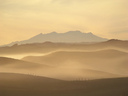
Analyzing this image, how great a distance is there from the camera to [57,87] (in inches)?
801

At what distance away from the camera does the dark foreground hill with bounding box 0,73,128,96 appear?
17.9m

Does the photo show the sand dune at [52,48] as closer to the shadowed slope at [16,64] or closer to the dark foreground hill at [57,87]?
the shadowed slope at [16,64]

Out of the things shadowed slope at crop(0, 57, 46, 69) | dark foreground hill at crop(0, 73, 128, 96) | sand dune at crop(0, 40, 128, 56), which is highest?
sand dune at crop(0, 40, 128, 56)

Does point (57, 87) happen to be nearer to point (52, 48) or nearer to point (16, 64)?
point (16, 64)

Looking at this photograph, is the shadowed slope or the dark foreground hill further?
the shadowed slope

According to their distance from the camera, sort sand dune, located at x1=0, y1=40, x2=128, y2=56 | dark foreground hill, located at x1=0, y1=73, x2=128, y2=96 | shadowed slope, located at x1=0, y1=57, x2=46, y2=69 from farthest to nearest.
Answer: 1. sand dune, located at x1=0, y1=40, x2=128, y2=56
2. shadowed slope, located at x1=0, y1=57, x2=46, y2=69
3. dark foreground hill, located at x1=0, y1=73, x2=128, y2=96

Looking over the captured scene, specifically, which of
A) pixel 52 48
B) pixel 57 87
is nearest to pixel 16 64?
pixel 57 87

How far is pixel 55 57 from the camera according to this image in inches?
2815

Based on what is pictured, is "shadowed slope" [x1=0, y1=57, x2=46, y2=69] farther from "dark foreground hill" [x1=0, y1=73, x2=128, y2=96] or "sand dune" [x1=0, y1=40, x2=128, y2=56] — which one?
"sand dune" [x1=0, y1=40, x2=128, y2=56]

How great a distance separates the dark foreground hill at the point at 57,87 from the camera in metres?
17.9

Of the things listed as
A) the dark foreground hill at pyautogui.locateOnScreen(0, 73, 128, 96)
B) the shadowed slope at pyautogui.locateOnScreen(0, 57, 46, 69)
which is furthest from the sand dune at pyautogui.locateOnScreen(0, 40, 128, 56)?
the dark foreground hill at pyautogui.locateOnScreen(0, 73, 128, 96)

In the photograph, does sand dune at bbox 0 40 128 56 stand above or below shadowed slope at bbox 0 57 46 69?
above

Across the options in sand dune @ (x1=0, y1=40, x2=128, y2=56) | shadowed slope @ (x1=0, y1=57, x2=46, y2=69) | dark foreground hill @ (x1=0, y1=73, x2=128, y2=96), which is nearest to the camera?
dark foreground hill @ (x1=0, y1=73, x2=128, y2=96)

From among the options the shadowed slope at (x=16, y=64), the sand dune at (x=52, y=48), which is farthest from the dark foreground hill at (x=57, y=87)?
the sand dune at (x=52, y=48)
